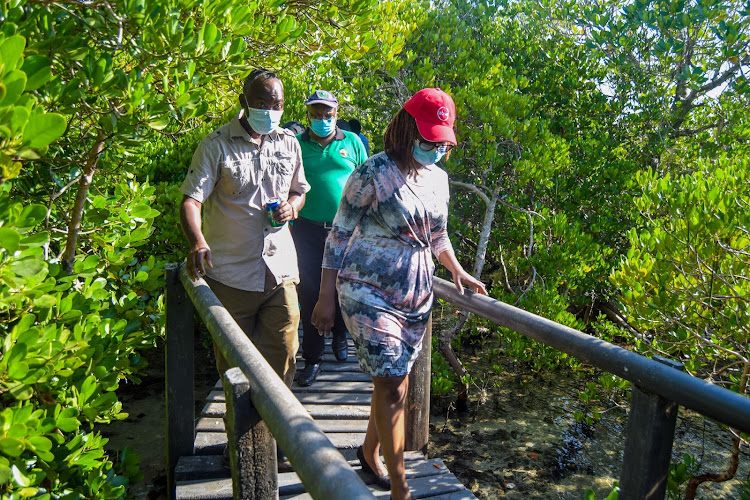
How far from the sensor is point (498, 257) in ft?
23.4

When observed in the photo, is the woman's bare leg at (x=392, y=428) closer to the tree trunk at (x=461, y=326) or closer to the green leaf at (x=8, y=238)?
the green leaf at (x=8, y=238)

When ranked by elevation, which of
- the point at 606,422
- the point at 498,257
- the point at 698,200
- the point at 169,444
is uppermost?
the point at 698,200

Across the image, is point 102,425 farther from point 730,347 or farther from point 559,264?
point 730,347

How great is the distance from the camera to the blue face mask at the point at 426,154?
8.33 ft

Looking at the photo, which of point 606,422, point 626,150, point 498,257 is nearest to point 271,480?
point 606,422

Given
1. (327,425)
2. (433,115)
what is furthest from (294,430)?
(327,425)

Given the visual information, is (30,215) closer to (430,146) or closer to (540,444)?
(430,146)

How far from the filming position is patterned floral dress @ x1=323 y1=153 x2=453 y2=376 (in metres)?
2.45

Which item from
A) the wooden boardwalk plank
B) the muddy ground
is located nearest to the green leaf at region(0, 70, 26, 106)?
the wooden boardwalk plank

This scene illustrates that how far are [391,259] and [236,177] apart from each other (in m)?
0.89

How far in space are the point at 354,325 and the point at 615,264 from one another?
4.71 m

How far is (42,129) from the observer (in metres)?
1.48

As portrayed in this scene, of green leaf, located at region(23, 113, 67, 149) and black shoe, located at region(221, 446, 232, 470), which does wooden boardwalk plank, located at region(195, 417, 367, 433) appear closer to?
black shoe, located at region(221, 446, 232, 470)

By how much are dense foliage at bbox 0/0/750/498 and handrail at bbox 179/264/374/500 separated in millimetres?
637
